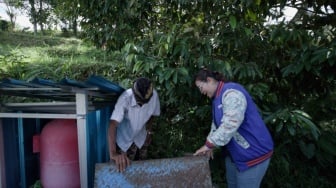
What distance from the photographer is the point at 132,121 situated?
121 inches

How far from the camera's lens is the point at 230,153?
272 centimetres

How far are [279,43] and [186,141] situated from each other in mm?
1993

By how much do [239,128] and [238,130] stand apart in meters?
0.02

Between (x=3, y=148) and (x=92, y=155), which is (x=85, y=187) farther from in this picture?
(x=3, y=148)

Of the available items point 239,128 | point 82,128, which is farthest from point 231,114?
point 82,128

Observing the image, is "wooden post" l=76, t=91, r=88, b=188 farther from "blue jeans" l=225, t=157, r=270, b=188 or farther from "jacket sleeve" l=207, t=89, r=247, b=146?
"blue jeans" l=225, t=157, r=270, b=188

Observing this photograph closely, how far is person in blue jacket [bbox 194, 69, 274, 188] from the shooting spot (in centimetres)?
244

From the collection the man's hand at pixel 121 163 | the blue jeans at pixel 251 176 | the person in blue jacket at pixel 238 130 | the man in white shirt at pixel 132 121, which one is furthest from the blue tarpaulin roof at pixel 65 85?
the blue jeans at pixel 251 176

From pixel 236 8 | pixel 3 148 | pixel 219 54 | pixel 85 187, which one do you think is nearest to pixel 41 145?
pixel 3 148

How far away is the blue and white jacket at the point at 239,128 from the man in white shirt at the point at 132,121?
0.61 m

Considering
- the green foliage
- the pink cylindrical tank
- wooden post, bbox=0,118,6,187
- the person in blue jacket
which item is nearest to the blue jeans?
the person in blue jacket

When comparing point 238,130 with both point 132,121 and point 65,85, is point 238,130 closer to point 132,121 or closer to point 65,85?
point 132,121

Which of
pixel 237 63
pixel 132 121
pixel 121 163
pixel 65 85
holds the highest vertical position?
pixel 237 63

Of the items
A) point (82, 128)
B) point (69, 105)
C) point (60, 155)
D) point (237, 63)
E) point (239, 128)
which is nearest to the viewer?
point (239, 128)
